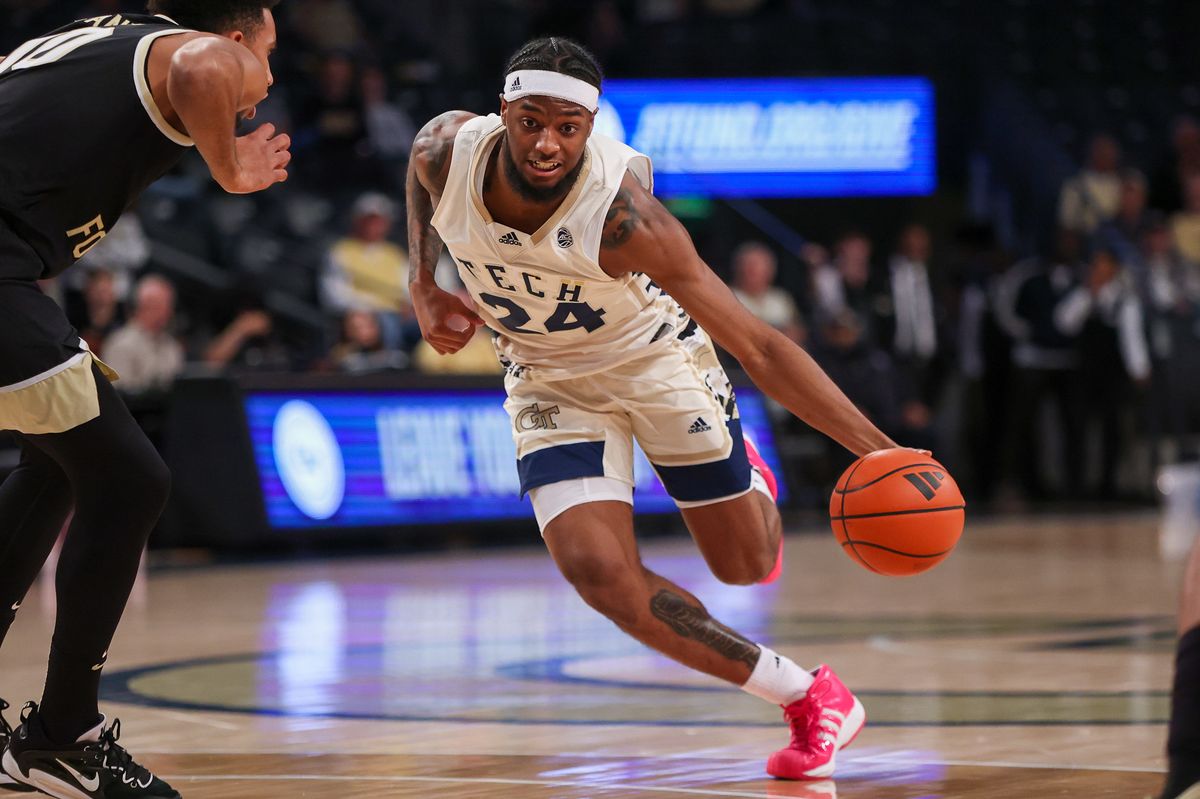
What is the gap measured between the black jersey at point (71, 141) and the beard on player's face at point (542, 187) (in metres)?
1.04

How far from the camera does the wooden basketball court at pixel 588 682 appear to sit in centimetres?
494

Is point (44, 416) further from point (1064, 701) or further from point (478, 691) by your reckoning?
point (1064, 701)

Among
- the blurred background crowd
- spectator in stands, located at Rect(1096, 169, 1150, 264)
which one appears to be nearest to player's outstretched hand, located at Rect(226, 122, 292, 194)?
the blurred background crowd

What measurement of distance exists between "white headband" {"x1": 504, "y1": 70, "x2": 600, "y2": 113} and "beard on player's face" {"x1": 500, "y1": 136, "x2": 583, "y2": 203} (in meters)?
0.16

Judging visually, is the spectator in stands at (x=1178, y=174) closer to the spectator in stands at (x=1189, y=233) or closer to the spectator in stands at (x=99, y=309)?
the spectator in stands at (x=1189, y=233)

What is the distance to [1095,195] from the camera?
61.3ft

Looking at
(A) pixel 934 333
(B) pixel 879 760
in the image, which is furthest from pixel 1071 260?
(B) pixel 879 760

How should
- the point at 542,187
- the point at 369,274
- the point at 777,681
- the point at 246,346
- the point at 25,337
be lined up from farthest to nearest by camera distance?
the point at 369,274 → the point at 246,346 → the point at 777,681 → the point at 542,187 → the point at 25,337

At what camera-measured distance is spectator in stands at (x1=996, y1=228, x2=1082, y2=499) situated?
16.8 m

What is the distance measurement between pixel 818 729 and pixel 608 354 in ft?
3.98

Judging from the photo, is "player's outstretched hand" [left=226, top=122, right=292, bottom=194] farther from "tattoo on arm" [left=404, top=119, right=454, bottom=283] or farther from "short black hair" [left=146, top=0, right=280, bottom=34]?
"tattoo on arm" [left=404, top=119, right=454, bottom=283]

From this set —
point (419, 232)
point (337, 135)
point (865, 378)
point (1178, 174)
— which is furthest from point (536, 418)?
point (1178, 174)

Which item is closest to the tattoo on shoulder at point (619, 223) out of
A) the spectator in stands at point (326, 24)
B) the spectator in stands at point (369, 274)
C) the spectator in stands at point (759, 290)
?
the spectator in stands at point (369, 274)

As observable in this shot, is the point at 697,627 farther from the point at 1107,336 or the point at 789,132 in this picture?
the point at 789,132
